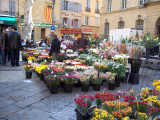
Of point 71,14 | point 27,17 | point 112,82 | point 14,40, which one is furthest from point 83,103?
point 71,14

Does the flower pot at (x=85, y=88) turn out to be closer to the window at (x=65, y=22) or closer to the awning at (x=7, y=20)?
the awning at (x=7, y=20)

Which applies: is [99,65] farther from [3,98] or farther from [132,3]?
[132,3]

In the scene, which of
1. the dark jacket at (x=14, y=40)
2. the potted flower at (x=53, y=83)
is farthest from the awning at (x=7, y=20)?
Result: the potted flower at (x=53, y=83)

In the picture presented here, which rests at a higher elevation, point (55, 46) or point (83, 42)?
point (83, 42)

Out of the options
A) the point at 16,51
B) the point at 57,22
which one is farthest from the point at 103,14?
the point at 16,51

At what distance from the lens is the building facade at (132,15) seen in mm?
17094

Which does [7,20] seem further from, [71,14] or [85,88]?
[71,14]

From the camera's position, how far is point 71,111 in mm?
3670

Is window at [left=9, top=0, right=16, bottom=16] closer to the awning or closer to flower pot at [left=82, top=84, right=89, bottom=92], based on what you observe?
the awning

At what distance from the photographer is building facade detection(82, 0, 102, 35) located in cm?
3344

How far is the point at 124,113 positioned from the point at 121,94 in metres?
0.86

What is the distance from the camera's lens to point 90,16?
34.6 m

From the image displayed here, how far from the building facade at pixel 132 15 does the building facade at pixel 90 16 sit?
9942 mm

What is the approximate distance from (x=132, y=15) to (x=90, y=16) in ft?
51.5
